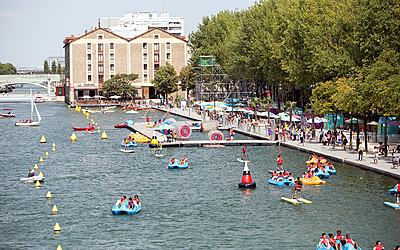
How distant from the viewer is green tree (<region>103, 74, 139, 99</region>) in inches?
5925

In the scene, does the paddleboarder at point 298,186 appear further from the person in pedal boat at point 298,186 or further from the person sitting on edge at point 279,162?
the person sitting on edge at point 279,162

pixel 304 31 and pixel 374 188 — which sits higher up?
pixel 304 31

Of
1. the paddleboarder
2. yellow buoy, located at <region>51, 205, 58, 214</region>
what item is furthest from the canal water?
the paddleboarder

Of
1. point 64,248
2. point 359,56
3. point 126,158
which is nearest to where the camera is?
point 64,248

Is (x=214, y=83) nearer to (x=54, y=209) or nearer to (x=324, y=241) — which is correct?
(x=54, y=209)

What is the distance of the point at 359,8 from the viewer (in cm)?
5594

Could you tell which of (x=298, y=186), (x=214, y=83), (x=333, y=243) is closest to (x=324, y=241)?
(x=333, y=243)

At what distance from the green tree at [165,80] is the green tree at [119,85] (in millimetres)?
8545

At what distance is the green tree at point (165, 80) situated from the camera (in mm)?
145300

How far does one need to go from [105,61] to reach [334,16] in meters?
109

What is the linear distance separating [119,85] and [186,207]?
4791 inches

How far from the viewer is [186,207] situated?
33.3 meters

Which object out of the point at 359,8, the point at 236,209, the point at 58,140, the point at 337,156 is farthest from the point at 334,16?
the point at 58,140

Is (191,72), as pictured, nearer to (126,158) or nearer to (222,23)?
(222,23)
